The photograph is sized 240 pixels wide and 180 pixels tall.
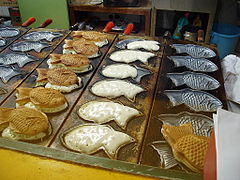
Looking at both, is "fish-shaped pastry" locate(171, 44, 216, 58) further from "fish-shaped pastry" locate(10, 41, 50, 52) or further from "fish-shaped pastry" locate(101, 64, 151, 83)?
"fish-shaped pastry" locate(10, 41, 50, 52)

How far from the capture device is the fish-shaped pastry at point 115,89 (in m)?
1.66

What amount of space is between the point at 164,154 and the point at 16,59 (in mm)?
1458

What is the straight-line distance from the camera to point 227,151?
75 centimetres

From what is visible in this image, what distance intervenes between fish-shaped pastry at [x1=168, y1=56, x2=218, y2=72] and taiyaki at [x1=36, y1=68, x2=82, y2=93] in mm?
824

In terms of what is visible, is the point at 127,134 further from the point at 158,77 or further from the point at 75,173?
the point at 158,77

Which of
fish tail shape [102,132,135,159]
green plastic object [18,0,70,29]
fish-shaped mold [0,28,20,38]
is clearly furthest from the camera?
green plastic object [18,0,70,29]

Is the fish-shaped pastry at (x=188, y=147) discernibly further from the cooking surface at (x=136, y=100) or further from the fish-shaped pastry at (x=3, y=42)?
the fish-shaped pastry at (x=3, y=42)

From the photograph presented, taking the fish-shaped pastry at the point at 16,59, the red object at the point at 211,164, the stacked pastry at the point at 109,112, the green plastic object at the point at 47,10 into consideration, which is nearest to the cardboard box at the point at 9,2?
the green plastic object at the point at 47,10

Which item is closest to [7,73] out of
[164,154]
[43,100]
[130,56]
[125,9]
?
[43,100]

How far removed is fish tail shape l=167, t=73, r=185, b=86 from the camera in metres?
1.77

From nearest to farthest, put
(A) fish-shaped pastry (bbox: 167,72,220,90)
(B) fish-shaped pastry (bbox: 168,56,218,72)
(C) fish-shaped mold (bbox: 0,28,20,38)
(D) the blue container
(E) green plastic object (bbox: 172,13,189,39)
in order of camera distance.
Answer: (A) fish-shaped pastry (bbox: 167,72,220,90), (B) fish-shaped pastry (bbox: 168,56,218,72), (C) fish-shaped mold (bbox: 0,28,20,38), (D) the blue container, (E) green plastic object (bbox: 172,13,189,39)

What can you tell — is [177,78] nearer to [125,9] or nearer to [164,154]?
[164,154]

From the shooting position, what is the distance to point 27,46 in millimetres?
2246

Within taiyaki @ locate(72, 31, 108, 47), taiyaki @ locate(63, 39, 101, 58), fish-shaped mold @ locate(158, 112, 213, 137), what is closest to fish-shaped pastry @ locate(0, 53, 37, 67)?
taiyaki @ locate(63, 39, 101, 58)
